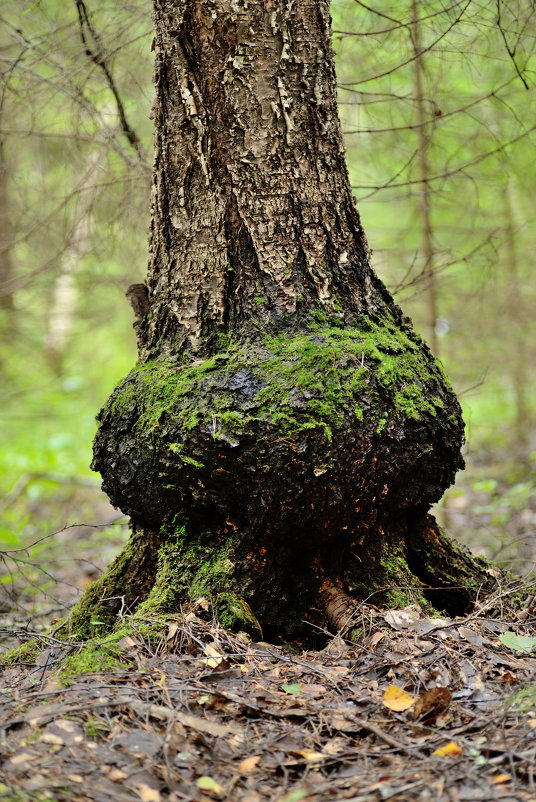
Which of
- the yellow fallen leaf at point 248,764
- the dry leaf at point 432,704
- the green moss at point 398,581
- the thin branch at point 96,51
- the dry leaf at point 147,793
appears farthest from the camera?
the thin branch at point 96,51

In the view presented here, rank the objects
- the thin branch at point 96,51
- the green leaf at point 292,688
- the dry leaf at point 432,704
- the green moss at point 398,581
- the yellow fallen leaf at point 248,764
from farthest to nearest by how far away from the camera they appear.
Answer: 1. the thin branch at point 96,51
2. the green moss at point 398,581
3. the green leaf at point 292,688
4. the dry leaf at point 432,704
5. the yellow fallen leaf at point 248,764

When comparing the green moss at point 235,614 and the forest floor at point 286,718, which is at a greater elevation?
the green moss at point 235,614

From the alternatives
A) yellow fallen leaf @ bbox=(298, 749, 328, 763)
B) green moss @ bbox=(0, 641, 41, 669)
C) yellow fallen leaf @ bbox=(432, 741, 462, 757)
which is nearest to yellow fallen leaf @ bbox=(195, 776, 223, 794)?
yellow fallen leaf @ bbox=(298, 749, 328, 763)

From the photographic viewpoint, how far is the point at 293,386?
2365mm

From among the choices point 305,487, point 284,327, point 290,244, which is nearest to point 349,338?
point 284,327

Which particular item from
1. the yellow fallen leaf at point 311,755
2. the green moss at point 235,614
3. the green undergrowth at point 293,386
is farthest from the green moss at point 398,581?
the yellow fallen leaf at point 311,755

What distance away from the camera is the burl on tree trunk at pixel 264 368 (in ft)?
7.84

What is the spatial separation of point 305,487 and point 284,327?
69cm

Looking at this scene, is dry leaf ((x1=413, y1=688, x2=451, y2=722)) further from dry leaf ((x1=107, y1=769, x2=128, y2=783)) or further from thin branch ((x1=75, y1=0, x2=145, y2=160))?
thin branch ((x1=75, y1=0, x2=145, y2=160))

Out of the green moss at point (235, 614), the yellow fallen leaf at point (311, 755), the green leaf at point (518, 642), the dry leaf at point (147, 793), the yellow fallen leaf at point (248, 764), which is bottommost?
the dry leaf at point (147, 793)

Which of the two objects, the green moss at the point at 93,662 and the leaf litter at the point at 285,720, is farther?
the green moss at the point at 93,662

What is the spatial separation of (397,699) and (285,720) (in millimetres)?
379

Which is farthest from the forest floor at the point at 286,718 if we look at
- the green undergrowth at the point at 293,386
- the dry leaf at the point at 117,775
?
the green undergrowth at the point at 293,386

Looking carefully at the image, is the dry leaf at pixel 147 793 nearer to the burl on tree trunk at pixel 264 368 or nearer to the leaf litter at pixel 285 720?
the leaf litter at pixel 285 720
